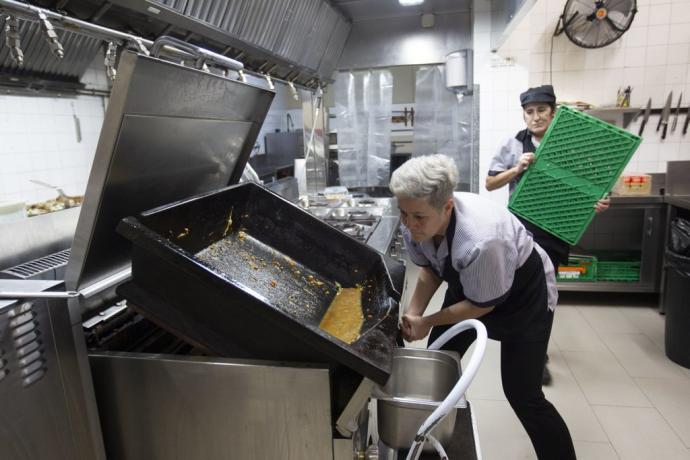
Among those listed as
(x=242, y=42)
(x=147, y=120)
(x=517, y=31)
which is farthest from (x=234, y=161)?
(x=517, y=31)

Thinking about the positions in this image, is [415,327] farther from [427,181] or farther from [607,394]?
[607,394]

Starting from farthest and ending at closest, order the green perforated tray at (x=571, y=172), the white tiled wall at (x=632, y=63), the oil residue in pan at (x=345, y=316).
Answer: the white tiled wall at (x=632, y=63)
the green perforated tray at (x=571, y=172)
the oil residue in pan at (x=345, y=316)

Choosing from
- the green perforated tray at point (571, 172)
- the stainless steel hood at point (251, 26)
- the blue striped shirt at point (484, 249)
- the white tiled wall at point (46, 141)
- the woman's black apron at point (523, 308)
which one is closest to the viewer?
the blue striped shirt at point (484, 249)

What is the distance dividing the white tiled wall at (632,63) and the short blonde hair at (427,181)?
10.7 feet

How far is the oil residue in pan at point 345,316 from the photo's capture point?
1104 mm

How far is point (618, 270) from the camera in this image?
→ 12.2 feet

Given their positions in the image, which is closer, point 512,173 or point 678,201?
point 512,173

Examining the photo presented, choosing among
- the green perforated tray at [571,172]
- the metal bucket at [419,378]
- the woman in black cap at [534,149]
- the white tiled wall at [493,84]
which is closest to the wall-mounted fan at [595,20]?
the white tiled wall at [493,84]

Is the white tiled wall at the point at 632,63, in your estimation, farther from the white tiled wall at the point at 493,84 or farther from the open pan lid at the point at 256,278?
the open pan lid at the point at 256,278

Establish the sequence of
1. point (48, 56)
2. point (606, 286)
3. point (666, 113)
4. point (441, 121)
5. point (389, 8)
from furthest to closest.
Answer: point (441, 121) → point (389, 8) → point (666, 113) → point (606, 286) → point (48, 56)

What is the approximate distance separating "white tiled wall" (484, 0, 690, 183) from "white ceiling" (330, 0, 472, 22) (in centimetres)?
40

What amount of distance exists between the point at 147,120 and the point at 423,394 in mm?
1062

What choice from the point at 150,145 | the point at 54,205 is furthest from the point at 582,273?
the point at 54,205

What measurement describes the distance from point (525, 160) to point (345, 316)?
5.53 ft
